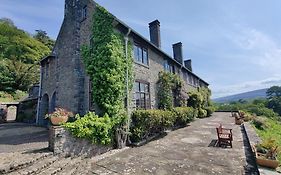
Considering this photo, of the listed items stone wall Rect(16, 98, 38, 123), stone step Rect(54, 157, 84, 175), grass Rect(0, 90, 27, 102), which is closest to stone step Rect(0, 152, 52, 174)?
stone step Rect(54, 157, 84, 175)

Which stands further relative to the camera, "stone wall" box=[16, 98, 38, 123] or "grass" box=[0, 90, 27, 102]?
"grass" box=[0, 90, 27, 102]

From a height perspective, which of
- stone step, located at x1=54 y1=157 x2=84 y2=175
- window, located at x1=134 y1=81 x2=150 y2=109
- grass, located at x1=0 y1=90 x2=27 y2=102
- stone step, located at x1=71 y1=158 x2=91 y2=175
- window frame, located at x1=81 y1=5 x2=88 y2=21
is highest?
window frame, located at x1=81 y1=5 x2=88 y2=21

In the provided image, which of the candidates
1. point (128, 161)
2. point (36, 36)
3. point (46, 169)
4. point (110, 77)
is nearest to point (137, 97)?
point (110, 77)

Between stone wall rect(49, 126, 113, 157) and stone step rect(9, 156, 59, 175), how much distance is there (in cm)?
37

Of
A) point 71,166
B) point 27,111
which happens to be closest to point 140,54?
point 71,166

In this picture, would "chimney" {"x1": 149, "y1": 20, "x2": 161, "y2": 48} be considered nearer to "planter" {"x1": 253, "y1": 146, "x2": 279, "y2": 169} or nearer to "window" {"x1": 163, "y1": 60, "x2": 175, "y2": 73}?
"window" {"x1": 163, "y1": 60, "x2": 175, "y2": 73}

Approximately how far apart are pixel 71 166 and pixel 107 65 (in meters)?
5.25

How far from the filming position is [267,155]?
6152 mm

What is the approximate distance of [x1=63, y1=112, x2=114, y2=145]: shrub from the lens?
24.3 feet

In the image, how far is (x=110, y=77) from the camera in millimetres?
9438

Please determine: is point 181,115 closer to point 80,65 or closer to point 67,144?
point 80,65

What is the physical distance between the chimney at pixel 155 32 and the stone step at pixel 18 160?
14.4m

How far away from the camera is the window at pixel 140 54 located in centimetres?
1259

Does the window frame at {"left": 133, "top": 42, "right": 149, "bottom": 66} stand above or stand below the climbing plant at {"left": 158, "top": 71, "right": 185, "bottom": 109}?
above
